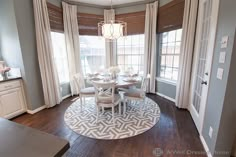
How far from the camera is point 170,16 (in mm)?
3295

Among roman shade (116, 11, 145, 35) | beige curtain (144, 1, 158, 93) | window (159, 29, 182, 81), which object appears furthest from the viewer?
roman shade (116, 11, 145, 35)

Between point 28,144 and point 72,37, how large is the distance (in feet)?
12.1

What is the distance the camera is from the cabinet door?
2.62 meters

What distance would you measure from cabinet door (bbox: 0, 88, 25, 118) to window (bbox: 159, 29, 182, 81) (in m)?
3.78

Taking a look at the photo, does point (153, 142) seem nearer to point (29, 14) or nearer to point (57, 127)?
point (57, 127)

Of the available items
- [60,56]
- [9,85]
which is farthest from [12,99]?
[60,56]

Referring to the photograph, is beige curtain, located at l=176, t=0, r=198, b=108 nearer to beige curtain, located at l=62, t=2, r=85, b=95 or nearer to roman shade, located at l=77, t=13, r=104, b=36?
roman shade, located at l=77, t=13, r=104, b=36

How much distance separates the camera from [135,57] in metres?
4.45

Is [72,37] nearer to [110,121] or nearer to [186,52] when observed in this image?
[110,121]

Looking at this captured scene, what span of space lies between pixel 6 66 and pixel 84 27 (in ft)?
7.57

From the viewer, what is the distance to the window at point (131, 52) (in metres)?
4.30

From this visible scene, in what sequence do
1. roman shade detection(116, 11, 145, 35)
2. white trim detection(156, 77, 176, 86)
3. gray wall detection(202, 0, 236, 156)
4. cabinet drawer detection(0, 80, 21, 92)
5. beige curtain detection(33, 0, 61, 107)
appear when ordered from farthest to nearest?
roman shade detection(116, 11, 145, 35) → white trim detection(156, 77, 176, 86) → beige curtain detection(33, 0, 61, 107) → cabinet drawer detection(0, 80, 21, 92) → gray wall detection(202, 0, 236, 156)

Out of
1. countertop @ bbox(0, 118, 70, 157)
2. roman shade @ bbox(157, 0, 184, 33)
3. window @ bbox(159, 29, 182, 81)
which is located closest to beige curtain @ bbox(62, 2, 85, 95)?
roman shade @ bbox(157, 0, 184, 33)

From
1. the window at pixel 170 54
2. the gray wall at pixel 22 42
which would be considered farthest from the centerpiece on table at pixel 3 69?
the window at pixel 170 54
